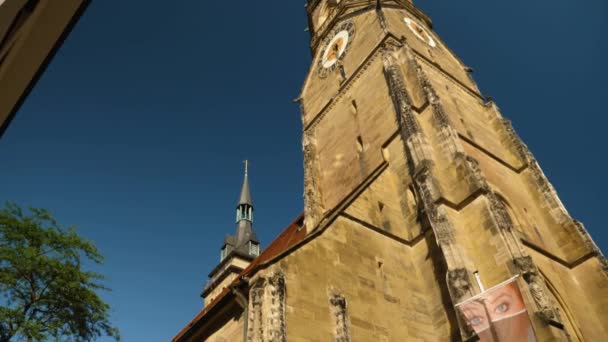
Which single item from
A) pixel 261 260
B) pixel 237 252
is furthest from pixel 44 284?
pixel 237 252

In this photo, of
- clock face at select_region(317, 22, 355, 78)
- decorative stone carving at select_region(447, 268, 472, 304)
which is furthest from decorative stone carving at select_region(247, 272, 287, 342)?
clock face at select_region(317, 22, 355, 78)

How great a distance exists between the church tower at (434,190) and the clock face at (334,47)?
6.1 inches

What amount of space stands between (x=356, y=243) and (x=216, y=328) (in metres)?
3.73

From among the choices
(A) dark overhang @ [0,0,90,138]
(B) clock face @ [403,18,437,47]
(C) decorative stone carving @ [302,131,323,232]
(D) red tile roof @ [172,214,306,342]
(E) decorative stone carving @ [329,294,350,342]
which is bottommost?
(A) dark overhang @ [0,0,90,138]

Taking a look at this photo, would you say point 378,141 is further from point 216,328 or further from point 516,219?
point 216,328

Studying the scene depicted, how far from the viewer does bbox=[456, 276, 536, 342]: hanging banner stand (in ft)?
22.8

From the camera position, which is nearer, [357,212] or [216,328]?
[216,328]

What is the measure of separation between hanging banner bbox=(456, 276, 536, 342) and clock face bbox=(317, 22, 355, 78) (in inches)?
581

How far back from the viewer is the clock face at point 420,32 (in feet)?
65.6

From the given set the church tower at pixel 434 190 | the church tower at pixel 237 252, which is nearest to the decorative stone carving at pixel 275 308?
the church tower at pixel 434 190

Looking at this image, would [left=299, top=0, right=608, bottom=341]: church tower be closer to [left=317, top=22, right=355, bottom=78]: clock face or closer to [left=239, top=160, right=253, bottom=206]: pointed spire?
[left=317, top=22, right=355, bottom=78]: clock face

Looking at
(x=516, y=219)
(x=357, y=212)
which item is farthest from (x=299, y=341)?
(x=516, y=219)

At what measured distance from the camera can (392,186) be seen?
12992 millimetres

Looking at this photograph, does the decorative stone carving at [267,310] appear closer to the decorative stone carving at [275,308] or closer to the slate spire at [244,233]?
the decorative stone carving at [275,308]
